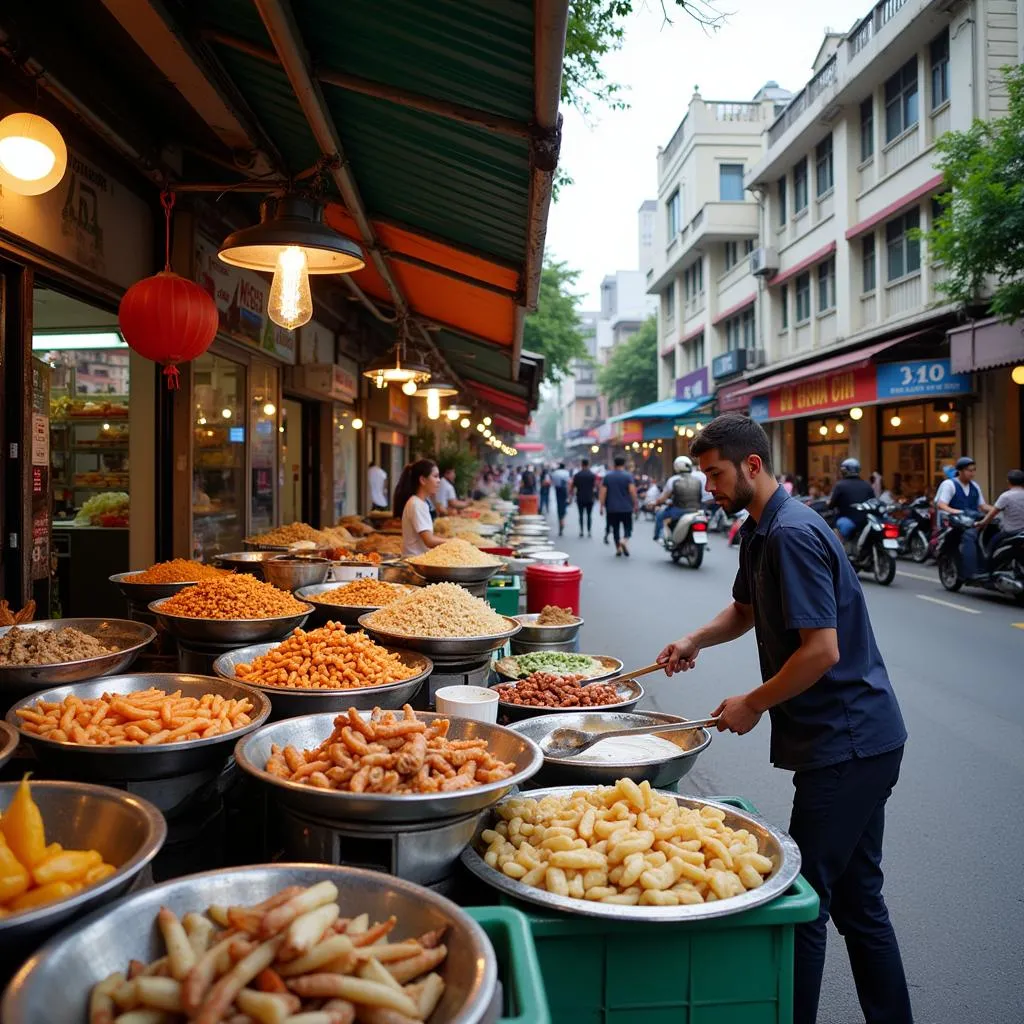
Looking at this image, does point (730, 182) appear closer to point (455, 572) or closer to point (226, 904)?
point (455, 572)

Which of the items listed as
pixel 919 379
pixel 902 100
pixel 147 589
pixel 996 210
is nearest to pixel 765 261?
pixel 902 100

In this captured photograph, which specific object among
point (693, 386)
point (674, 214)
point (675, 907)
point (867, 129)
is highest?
point (674, 214)

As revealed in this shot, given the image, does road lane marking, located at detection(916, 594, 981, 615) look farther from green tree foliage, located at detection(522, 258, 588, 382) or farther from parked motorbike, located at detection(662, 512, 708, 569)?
green tree foliage, located at detection(522, 258, 588, 382)

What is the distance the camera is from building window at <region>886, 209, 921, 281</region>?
19078 millimetres

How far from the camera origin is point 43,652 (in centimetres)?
299

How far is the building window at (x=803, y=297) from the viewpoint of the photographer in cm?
2522

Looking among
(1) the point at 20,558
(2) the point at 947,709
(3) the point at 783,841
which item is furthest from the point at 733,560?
(3) the point at 783,841

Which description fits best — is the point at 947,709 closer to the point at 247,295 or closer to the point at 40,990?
the point at 40,990

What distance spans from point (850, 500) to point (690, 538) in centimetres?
336

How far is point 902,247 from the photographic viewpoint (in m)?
19.7

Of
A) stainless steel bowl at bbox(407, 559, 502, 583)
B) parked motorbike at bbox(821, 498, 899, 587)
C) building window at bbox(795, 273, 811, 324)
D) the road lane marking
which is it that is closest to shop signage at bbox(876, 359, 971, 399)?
parked motorbike at bbox(821, 498, 899, 587)

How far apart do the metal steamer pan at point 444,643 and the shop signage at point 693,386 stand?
31.4 m

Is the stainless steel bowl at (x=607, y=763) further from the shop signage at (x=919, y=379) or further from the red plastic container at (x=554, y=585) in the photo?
the shop signage at (x=919, y=379)

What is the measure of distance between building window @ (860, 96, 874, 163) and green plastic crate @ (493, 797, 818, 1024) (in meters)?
22.8
